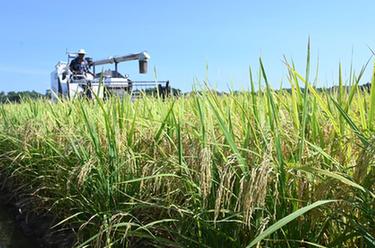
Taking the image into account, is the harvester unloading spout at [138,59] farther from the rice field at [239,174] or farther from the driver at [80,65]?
the rice field at [239,174]

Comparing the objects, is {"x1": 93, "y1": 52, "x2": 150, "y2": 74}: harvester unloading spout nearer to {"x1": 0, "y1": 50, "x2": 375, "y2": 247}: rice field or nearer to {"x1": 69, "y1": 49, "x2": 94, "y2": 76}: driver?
{"x1": 69, "y1": 49, "x2": 94, "y2": 76}: driver

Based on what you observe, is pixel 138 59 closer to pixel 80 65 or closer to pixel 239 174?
pixel 80 65

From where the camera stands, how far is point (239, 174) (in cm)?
165

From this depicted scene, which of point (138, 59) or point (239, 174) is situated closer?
point (239, 174)

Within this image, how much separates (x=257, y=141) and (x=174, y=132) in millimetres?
808

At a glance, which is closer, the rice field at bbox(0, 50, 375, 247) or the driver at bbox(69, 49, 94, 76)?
the rice field at bbox(0, 50, 375, 247)

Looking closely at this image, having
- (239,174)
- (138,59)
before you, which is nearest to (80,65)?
(138,59)

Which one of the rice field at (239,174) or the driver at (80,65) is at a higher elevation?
the driver at (80,65)

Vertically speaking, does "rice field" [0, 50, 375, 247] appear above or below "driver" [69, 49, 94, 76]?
below

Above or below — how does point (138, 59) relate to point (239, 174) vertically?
above

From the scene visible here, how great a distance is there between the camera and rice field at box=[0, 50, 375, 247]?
1375 mm

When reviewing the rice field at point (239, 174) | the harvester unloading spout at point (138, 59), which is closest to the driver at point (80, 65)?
the harvester unloading spout at point (138, 59)

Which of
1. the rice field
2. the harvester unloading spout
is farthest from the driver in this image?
the rice field

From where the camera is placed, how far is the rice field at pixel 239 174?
138 cm
